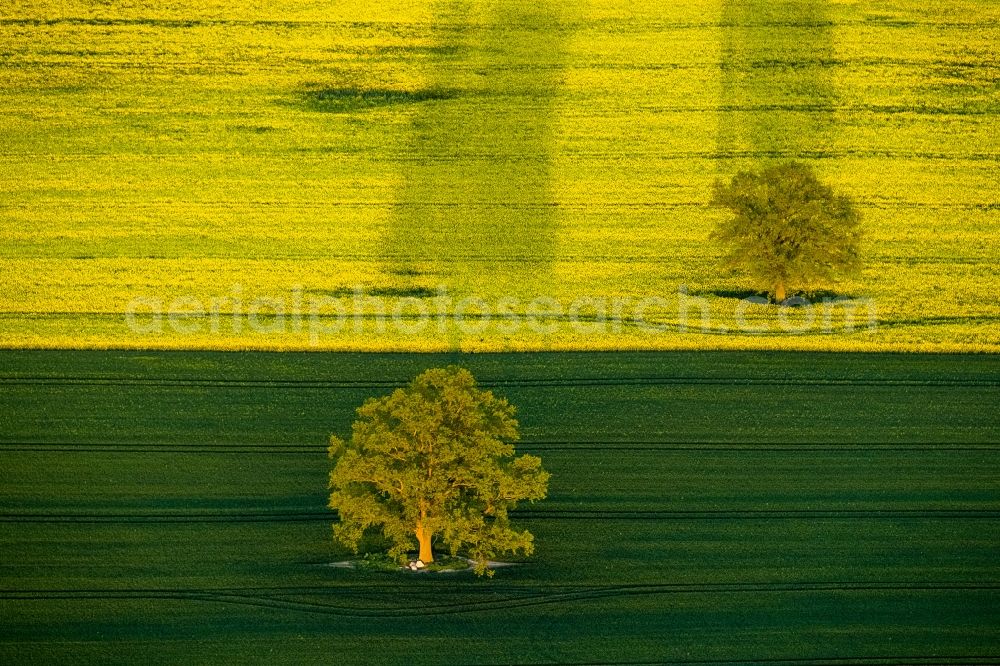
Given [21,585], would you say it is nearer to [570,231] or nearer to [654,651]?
[654,651]

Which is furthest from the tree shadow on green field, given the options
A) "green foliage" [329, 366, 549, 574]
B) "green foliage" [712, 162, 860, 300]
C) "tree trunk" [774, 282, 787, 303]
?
"green foliage" [329, 366, 549, 574]

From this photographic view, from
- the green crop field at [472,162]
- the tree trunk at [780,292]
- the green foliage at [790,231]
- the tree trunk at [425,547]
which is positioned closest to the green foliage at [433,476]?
the tree trunk at [425,547]

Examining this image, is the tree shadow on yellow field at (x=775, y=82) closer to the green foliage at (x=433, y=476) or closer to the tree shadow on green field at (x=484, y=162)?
the tree shadow on green field at (x=484, y=162)

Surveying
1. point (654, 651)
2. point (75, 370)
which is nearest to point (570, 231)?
point (75, 370)

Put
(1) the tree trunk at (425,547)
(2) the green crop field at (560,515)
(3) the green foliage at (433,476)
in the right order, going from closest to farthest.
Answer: (2) the green crop field at (560,515), (3) the green foliage at (433,476), (1) the tree trunk at (425,547)

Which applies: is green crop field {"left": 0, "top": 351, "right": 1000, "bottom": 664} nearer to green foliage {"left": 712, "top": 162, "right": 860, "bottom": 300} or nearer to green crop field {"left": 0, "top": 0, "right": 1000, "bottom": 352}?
green crop field {"left": 0, "top": 0, "right": 1000, "bottom": 352}

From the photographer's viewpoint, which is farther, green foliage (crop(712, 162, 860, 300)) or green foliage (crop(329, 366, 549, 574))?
green foliage (crop(712, 162, 860, 300))
